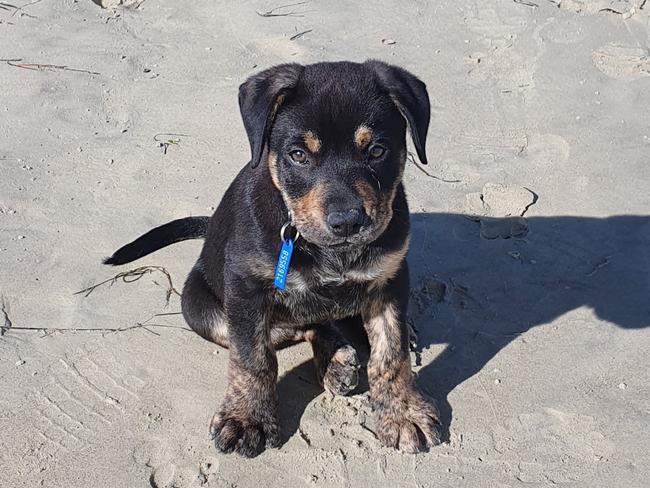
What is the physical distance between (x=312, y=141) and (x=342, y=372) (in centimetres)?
121

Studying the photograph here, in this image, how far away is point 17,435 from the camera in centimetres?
386

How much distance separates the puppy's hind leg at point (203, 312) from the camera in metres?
4.25

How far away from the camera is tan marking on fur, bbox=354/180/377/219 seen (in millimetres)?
3398

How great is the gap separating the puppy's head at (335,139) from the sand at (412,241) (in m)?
1.12

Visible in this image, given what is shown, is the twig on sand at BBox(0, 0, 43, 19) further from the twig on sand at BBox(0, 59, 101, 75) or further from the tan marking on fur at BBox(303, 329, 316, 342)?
the tan marking on fur at BBox(303, 329, 316, 342)

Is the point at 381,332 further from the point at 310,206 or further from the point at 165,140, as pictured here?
the point at 165,140

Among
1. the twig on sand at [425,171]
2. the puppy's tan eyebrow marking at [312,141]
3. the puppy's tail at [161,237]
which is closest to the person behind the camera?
the puppy's tan eyebrow marking at [312,141]

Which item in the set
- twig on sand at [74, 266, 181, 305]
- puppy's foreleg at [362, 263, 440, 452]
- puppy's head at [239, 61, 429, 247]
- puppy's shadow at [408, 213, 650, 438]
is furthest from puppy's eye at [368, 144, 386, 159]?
twig on sand at [74, 266, 181, 305]

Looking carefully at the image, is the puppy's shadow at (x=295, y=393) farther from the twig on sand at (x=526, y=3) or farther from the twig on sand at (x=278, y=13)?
the twig on sand at (x=526, y=3)

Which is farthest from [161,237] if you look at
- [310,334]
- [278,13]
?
[278,13]

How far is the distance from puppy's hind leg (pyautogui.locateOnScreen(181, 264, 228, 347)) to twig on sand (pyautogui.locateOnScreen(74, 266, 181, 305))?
1.35 ft

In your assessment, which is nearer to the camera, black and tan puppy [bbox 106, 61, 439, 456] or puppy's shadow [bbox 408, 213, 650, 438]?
black and tan puppy [bbox 106, 61, 439, 456]

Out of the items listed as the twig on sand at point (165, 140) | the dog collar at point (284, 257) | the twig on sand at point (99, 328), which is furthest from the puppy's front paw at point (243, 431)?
the twig on sand at point (165, 140)

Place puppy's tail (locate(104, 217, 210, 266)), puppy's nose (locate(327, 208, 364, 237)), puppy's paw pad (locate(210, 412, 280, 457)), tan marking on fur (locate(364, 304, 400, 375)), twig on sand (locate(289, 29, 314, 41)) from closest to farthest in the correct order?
1. puppy's nose (locate(327, 208, 364, 237))
2. puppy's paw pad (locate(210, 412, 280, 457))
3. tan marking on fur (locate(364, 304, 400, 375))
4. puppy's tail (locate(104, 217, 210, 266))
5. twig on sand (locate(289, 29, 314, 41))
